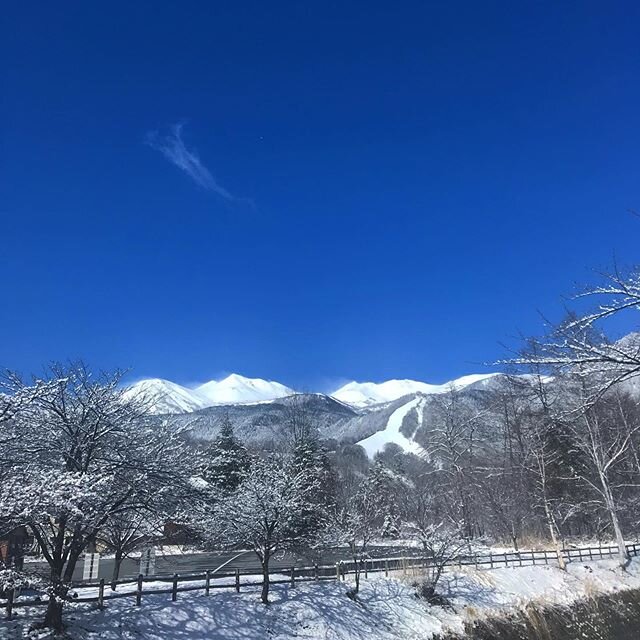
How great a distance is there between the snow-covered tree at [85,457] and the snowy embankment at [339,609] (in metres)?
2.31

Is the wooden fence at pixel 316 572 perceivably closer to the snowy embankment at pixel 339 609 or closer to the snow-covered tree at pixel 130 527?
the snowy embankment at pixel 339 609

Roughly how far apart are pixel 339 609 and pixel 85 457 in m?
11.4

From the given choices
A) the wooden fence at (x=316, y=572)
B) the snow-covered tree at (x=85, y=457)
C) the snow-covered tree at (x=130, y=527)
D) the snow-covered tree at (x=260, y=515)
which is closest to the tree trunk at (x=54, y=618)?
the snow-covered tree at (x=85, y=457)

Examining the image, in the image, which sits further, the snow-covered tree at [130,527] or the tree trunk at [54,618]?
the snow-covered tree at [130,527]

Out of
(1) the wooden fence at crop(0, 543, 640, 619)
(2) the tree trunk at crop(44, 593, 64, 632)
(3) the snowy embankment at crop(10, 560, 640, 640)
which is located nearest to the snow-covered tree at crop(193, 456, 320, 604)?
(1) the wooden fence at crop(0, 543, 640, 619)

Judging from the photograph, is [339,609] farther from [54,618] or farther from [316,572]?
[54,618]

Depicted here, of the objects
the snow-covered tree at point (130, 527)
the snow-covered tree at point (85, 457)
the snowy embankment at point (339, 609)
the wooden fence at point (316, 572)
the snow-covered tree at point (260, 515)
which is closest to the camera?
the snow-covered tree at point (85, 457)

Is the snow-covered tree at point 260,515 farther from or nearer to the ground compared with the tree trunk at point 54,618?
farther from the ground

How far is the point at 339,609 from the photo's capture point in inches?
798

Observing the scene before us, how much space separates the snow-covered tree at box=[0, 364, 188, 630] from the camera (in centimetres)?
1374

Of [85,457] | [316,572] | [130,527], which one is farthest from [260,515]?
[85,457]

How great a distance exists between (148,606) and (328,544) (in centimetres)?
1035

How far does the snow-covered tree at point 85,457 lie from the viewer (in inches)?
541

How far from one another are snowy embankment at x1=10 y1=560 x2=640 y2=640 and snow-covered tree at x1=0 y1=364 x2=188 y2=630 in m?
2.31
